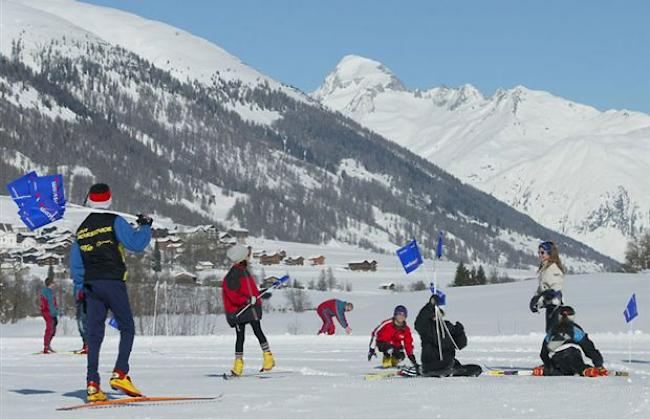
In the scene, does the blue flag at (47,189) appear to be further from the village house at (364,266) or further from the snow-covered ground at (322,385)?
the village house at (364,266)

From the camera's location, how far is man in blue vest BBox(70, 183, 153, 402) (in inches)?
407

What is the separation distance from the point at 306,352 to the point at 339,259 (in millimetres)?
177899

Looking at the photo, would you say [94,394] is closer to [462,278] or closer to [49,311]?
[49,311]

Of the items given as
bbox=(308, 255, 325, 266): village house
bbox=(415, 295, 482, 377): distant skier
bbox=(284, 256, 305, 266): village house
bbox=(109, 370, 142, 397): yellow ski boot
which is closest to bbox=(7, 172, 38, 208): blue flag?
bbox=(109, 370, 142, 397): yellow ski boot

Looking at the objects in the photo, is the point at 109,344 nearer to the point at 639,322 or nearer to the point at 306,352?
the point at 306,352

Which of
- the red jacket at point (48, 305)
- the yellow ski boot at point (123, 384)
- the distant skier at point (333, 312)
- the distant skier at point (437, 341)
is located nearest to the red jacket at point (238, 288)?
the distant skier at point (437, 341)

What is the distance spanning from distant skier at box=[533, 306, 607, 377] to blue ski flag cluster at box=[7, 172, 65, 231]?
567cm

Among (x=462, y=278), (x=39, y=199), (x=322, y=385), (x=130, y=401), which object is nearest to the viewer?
(x=130, y=401)

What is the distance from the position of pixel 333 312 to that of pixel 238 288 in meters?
13.2

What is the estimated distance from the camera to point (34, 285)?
8675 cm

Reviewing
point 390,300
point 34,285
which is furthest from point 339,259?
point 390,300

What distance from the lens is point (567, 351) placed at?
41.0 feet

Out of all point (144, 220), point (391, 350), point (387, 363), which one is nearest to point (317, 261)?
point (391, 350)

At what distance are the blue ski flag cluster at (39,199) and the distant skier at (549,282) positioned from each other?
5.82 meters
